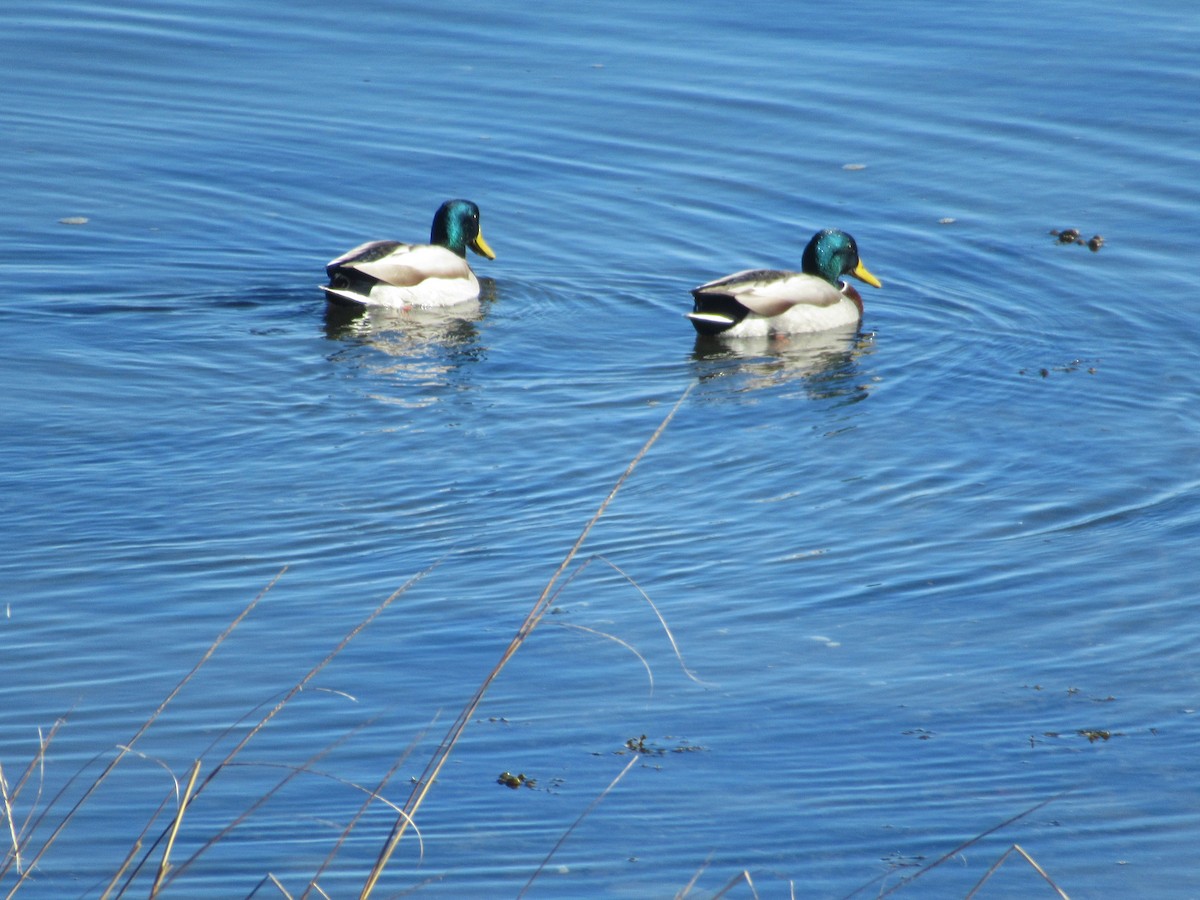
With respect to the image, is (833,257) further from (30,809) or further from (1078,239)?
(30,809)

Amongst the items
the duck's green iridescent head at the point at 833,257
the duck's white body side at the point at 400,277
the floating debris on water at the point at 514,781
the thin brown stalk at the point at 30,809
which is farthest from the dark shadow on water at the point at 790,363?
the thin brown stalk at the point at 30,809

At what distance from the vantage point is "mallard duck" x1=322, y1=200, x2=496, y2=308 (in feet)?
40.5

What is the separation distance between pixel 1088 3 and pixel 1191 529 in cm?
1303

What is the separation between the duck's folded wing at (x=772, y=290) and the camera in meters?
12.0

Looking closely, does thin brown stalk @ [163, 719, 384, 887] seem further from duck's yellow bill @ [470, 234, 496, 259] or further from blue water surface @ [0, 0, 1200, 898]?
duck's yellow bill @ [470, 234, 496, 259]

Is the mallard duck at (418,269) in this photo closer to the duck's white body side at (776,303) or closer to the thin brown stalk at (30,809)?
the duck's white body side at (776,303)

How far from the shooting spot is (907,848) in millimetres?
5516

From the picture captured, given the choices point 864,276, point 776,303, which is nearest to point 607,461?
point 776,303

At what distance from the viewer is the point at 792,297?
12508mm

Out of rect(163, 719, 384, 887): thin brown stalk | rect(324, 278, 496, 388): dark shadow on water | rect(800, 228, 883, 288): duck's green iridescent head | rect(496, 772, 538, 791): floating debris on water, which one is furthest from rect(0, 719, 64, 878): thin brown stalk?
rect(800, 228, 883, 288): duck's green iridescent head

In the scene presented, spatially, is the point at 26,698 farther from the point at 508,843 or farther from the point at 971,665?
the point at 971,665

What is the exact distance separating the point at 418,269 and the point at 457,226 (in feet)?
2.75

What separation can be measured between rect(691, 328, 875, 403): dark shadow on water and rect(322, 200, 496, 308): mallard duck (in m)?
2.00

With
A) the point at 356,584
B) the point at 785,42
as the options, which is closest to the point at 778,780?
the point at 356,584
